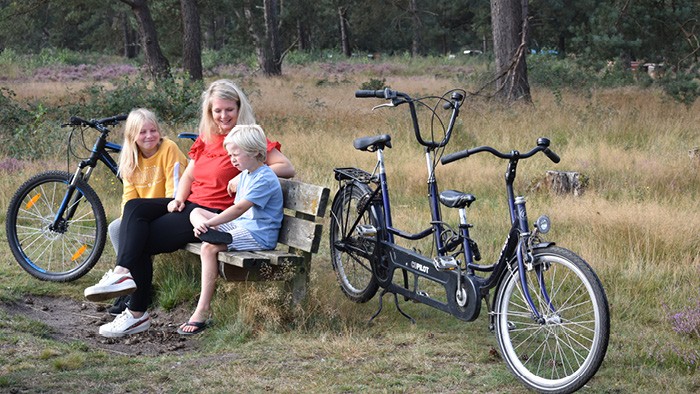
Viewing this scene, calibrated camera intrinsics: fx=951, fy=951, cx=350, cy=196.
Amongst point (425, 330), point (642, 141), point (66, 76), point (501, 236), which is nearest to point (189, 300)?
point (425, 330)

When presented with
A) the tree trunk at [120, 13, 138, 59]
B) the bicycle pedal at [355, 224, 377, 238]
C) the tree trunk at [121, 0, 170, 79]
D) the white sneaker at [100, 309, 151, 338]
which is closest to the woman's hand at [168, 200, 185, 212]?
the white sneaker at [100, 309, 151, 338]

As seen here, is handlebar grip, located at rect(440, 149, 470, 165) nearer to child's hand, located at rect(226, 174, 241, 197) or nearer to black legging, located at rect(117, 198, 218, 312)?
child's hand, located at rect(226, 174, 241, 197)

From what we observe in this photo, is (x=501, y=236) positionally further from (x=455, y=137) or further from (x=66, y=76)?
(x=66, y=76)

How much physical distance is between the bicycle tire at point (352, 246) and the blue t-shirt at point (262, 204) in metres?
0.56

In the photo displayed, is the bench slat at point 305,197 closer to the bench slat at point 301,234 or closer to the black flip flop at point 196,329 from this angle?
the bench slat at point 301,234

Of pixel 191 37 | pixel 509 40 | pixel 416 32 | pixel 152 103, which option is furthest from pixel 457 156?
pixel 416 32

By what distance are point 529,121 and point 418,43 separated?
4227 centimetres

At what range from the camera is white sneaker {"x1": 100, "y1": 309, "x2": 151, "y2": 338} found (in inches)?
236

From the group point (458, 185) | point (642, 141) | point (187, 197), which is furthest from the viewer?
point (642, 141)

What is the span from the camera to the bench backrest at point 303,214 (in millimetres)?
5844

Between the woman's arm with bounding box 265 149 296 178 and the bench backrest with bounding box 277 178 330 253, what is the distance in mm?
68

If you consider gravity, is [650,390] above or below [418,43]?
below

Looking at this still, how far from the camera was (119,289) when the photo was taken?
229 inches

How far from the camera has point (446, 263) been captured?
5.38 m
